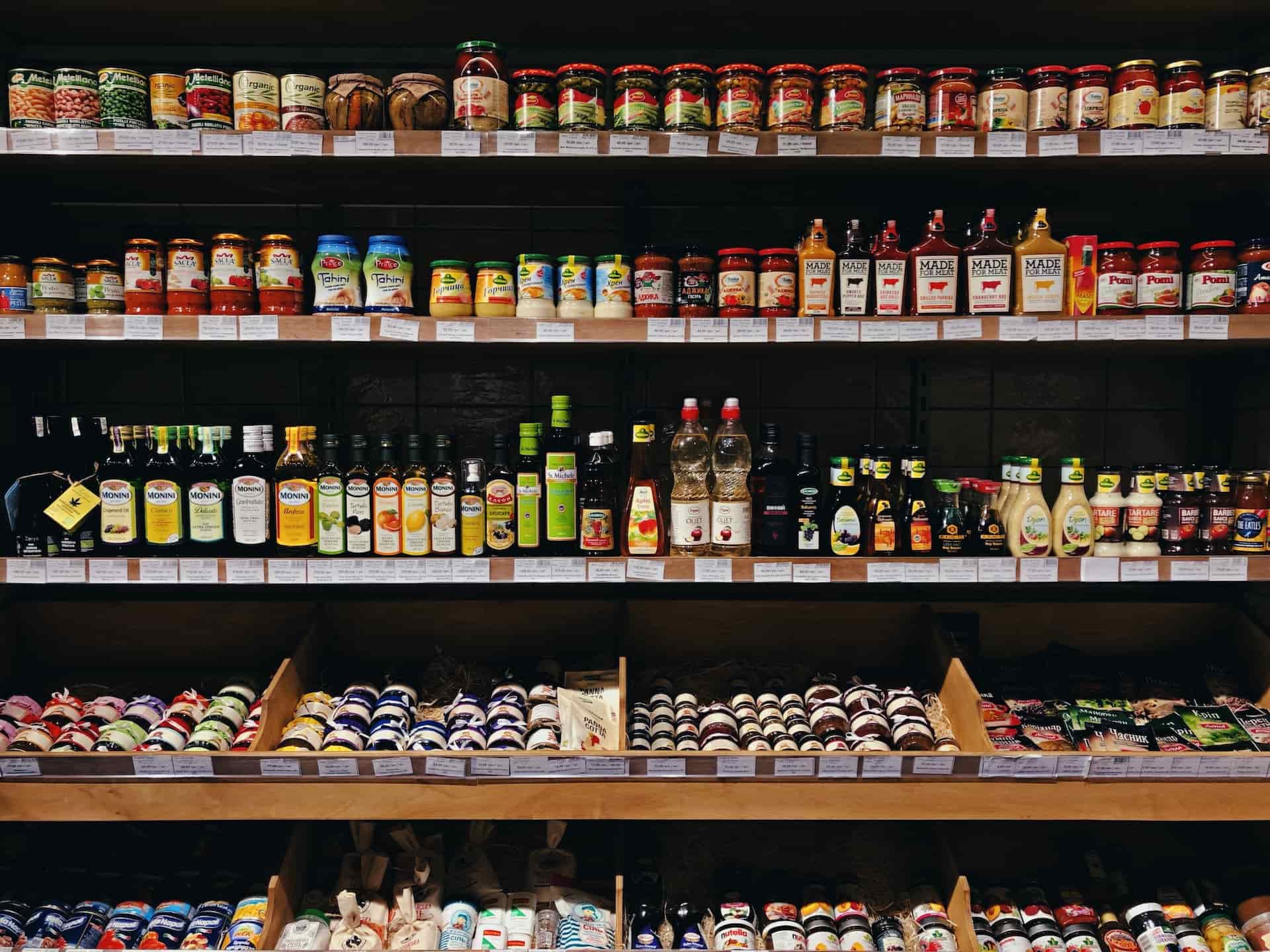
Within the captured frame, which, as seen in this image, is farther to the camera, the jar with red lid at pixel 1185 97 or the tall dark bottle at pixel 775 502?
the tall dark bottle at pixel 775 502

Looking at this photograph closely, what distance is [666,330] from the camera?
1860 mm

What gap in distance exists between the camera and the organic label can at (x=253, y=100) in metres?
1.84

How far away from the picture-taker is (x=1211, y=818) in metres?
1.80

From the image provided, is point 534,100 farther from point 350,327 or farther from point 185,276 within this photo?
point 185,276

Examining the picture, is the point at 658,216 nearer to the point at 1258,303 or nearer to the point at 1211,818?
the point at 1258,303

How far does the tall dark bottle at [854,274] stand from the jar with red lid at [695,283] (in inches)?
12.1

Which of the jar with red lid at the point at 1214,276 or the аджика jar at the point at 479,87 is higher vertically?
the аджика jar at the point at 479,87

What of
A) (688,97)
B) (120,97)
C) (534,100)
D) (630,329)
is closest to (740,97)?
(688,97)

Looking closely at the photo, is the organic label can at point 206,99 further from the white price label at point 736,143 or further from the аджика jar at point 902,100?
the аджика jar at point 902,100

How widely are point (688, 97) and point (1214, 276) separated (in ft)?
4.22

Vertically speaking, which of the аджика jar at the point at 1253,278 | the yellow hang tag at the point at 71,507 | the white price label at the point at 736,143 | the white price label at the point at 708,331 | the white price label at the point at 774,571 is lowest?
the white price label at the point at 774,571

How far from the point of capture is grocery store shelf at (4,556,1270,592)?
1.89 m

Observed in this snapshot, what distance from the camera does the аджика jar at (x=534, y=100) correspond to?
6.08 feet

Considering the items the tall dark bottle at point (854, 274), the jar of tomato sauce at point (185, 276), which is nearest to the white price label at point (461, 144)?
the jar of tomato sauce at point (185, 276)
